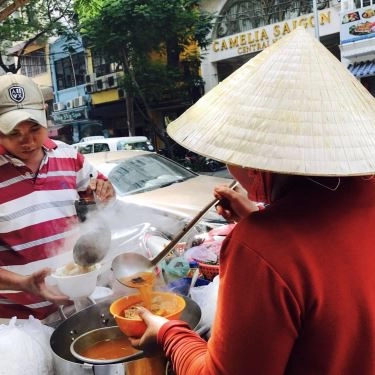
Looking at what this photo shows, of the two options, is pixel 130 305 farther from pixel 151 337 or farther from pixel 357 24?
pixel 357 24

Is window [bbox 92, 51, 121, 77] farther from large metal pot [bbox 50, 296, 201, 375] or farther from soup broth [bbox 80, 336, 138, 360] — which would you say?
soup broth [bbox 80, 336, 138, 360]

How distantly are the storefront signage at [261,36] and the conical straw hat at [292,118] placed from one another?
47.2 feet

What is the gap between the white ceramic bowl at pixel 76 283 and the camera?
1.63m

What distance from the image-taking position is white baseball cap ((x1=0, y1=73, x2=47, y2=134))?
5.99 ft

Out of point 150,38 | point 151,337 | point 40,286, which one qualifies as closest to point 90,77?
point 150,38

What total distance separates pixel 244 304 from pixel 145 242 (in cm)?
184

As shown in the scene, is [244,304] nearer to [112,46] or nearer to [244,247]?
[244,247]

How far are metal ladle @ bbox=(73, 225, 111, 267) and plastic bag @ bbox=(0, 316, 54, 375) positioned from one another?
0.30m

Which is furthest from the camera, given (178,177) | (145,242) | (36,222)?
(178,177)

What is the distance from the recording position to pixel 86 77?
24125mm

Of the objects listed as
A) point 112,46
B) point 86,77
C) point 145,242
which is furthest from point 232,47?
point 145,242

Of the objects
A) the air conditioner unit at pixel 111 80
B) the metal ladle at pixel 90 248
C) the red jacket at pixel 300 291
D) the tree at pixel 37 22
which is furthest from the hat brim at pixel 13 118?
the air conditioner unit at pixel 111 80

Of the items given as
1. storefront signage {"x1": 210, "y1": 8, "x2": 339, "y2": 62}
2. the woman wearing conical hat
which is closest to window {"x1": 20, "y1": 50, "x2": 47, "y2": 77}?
storefront signage {"x1": 210, "y1": 8, "x2": 339, "y2": 62}

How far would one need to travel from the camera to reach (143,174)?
20.5ft
